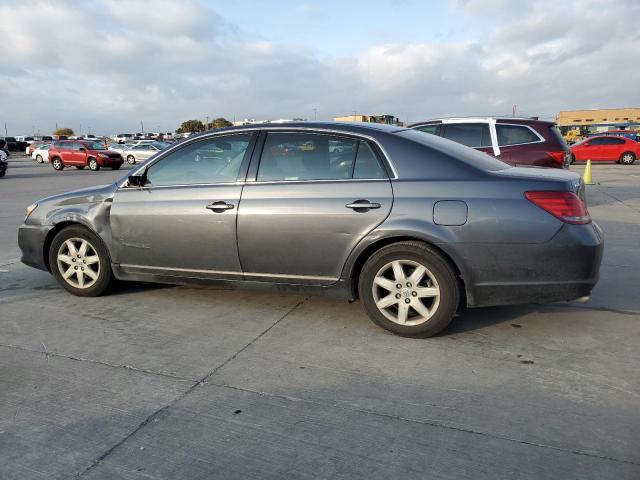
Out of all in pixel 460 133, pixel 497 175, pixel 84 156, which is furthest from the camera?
pixel 84 156

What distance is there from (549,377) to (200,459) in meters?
2.19

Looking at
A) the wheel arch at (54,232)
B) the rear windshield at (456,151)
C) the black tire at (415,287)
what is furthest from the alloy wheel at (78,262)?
the rear windshield at (456,151)

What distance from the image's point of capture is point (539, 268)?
3.71 m

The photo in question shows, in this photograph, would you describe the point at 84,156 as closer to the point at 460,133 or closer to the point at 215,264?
the point at 460,133

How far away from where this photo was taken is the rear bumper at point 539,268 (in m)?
3.68

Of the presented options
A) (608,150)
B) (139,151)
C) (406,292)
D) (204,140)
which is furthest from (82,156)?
(406,292)

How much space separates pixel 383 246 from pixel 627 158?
1110 inches

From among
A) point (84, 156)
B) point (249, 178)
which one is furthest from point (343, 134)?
point (84, 156)

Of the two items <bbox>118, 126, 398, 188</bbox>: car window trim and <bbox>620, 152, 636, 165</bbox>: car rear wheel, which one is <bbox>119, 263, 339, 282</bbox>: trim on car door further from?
<bbox>620, 152, 636, 165</bbox>: car rear wheel

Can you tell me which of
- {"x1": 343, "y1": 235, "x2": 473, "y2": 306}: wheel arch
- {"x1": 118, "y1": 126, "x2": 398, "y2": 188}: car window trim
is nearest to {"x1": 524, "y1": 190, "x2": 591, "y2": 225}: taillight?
{"x1": 343, "y1": 235, "x2": 473, "y2": 306}: wheel arch

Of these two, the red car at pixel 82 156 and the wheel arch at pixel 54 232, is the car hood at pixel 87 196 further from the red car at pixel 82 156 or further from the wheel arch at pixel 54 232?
the red car at pixel 82 156

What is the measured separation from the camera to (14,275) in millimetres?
6055

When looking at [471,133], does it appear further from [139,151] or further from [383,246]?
[139,151]

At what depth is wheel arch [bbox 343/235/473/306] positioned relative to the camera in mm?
3848
